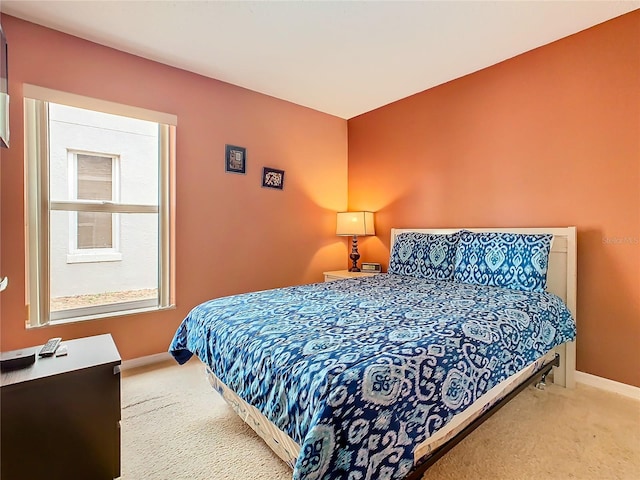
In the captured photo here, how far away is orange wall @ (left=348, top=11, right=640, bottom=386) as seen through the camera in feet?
7.02

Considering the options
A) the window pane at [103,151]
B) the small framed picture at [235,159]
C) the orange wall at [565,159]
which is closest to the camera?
the orange wall at [565,159]

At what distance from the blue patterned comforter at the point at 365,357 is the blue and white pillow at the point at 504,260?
153mm

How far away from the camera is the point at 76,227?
2477 millimetres

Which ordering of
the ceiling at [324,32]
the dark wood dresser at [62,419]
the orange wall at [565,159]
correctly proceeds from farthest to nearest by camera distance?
the orange wall at [565,159], the ceiling at [324,32], the dark wood dresser at [62,419]

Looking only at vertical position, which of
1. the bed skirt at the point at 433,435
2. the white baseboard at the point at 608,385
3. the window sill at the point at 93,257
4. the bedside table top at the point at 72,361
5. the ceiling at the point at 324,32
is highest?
the ceiling at the point at 324,32

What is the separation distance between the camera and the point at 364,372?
1.04 m

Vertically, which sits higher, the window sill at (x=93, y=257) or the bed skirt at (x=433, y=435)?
the window sill at (x=93, y=257)

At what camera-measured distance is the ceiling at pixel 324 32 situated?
2025 millimetres

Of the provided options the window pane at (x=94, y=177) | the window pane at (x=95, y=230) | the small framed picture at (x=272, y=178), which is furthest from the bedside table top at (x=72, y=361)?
the small framed picture at (x=272, y=178)

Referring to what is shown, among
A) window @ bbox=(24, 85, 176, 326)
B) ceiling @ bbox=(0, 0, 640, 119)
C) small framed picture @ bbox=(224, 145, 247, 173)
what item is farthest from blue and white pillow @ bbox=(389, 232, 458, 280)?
window @ bbox=(24, 85, 176, 326)

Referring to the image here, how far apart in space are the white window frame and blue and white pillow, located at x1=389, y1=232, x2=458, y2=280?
2.41m

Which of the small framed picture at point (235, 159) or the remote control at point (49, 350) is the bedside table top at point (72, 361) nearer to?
the remote control at point (49, 350)

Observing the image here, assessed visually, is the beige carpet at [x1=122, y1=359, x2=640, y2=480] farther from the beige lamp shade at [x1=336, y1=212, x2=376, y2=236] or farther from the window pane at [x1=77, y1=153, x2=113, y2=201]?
the beige lamp shade at [x1=336, y1=212, x2=376, y2=236]

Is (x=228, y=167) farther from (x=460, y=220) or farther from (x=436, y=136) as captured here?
(x=460, y=220)
